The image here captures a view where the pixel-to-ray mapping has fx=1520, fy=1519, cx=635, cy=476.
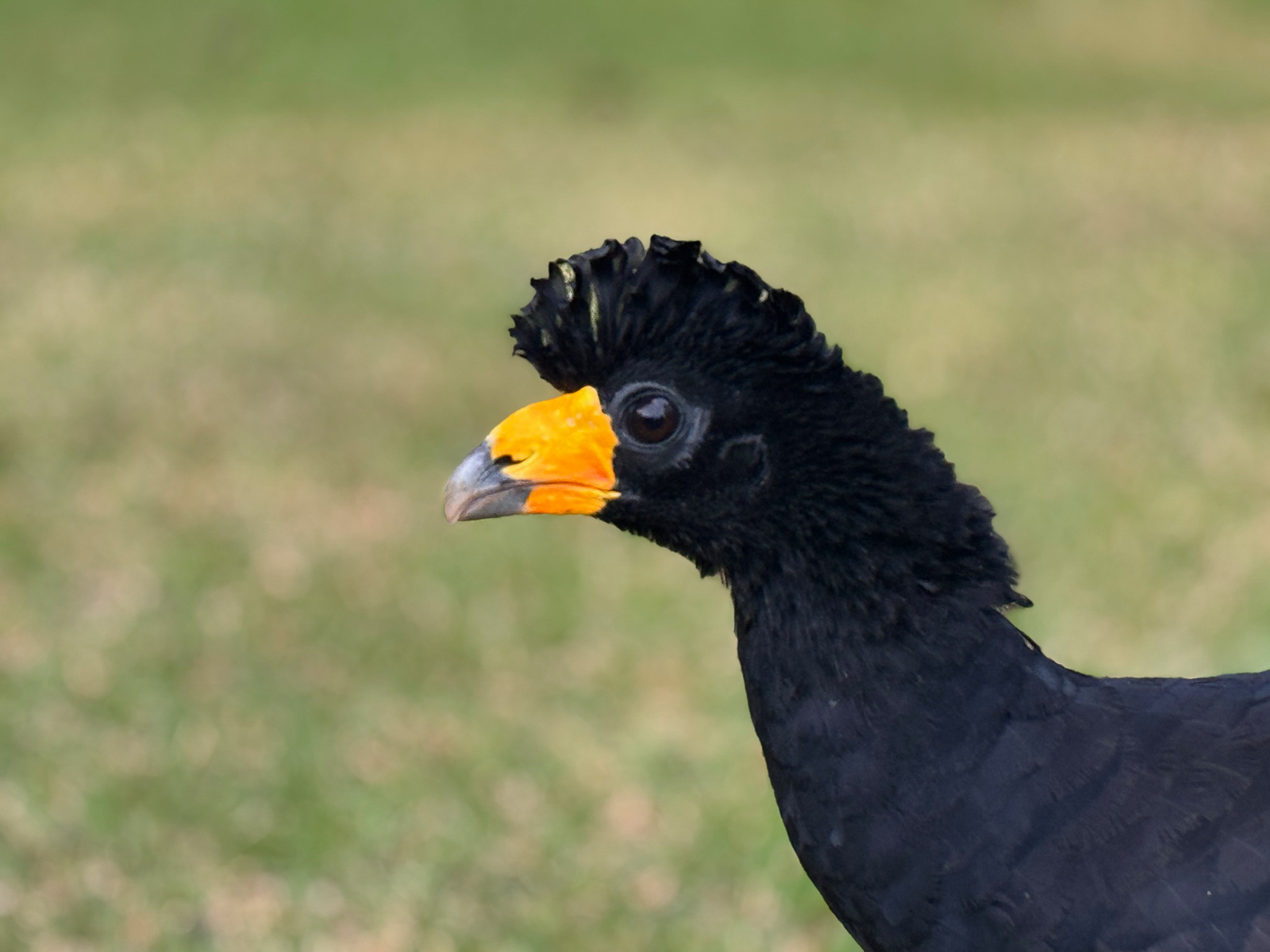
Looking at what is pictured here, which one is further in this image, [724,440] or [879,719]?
[724,440]

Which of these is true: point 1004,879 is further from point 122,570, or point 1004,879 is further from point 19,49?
point 19,49

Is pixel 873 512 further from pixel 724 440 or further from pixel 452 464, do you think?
pixel 452 464

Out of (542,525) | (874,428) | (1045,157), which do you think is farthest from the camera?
(1045,157)

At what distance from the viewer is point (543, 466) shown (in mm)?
3211

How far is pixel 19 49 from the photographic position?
24.3 meters

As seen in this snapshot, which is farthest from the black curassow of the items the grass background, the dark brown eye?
the grass background

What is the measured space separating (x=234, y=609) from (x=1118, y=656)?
168 inches

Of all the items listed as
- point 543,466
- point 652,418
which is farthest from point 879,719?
point 543,466

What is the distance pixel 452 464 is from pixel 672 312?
23.7 feet

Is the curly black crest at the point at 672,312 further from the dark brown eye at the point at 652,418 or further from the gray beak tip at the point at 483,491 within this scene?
the gray beak tip at the point at 483,491

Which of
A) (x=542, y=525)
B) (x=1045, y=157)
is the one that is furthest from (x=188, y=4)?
(x=542, y=525)

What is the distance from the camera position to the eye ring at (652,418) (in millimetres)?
3115

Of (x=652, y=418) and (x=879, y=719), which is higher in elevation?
A: (x=652, y=418)

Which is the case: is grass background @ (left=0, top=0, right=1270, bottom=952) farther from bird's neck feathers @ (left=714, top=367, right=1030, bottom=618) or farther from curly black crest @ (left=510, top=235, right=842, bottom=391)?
curly black crest @ (left=510, top=235, right=842, bottom=391)
